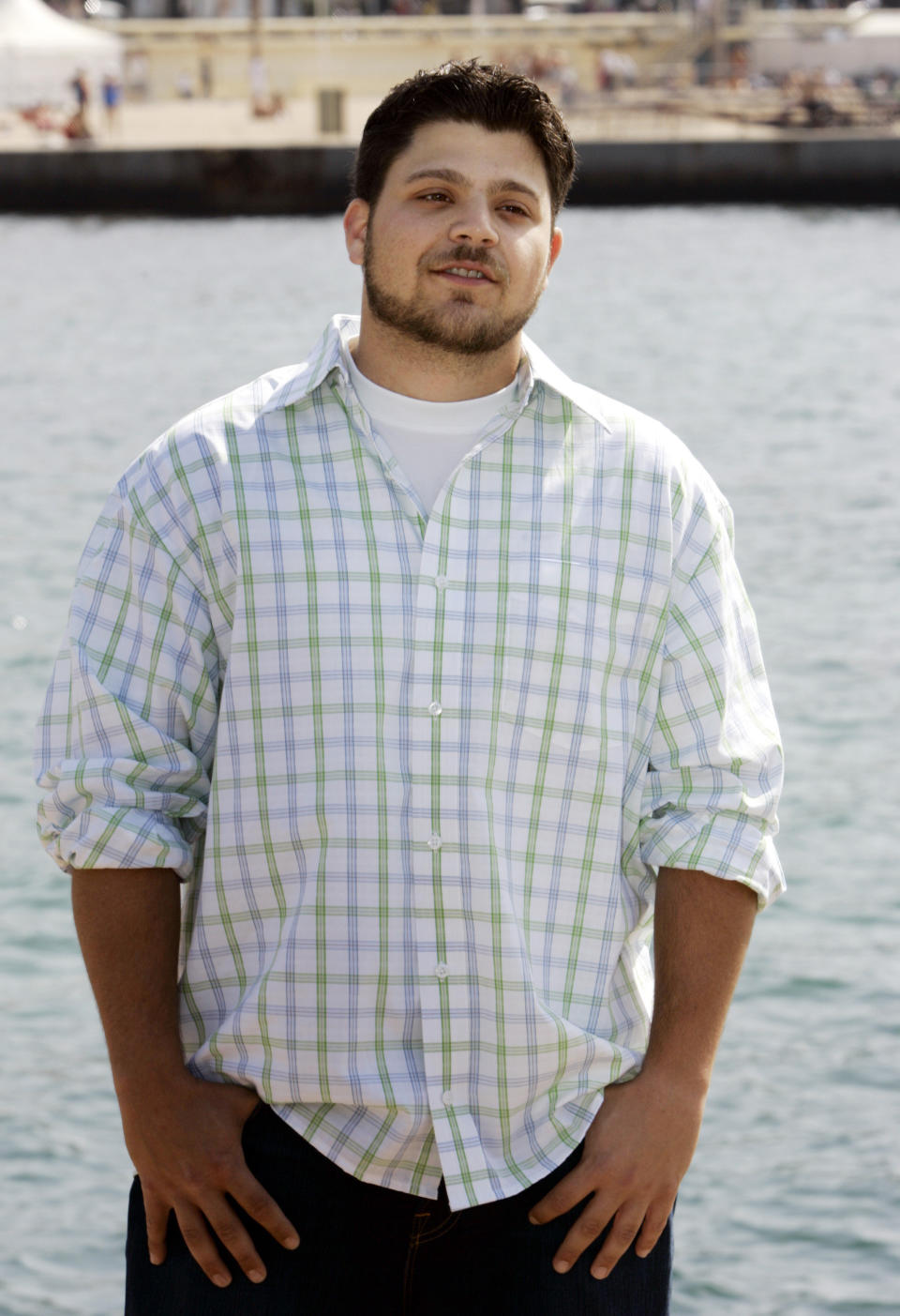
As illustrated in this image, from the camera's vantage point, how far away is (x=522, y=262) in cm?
227

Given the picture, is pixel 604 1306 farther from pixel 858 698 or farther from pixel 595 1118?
pixel 858 698

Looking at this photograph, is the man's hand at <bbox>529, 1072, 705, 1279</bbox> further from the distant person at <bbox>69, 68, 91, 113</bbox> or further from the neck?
the distant person at <bbox>69, 68, 91, 113</bbox>

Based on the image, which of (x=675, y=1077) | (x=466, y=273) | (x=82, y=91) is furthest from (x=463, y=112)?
(x=82, y=91)

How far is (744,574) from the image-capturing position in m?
11.7

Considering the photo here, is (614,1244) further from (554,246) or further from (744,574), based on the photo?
(744,574)

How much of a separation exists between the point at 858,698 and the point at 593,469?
7.44 meters

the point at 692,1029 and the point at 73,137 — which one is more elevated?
the point at 692,1029

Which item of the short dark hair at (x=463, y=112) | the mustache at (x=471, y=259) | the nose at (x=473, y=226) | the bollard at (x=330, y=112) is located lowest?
the bollard at (x=330, y=112)

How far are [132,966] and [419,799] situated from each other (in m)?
0.37

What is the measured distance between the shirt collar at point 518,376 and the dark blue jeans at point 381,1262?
81 centimetres

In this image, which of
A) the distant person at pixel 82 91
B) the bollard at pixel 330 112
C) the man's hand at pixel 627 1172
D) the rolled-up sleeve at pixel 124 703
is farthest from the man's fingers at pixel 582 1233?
the bollard at pixel 330 112

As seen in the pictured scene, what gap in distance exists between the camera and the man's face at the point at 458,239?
7.33 ft

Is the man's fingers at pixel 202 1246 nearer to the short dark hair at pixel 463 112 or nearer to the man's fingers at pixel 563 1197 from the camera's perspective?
the man's fingers at pixel 563 1197

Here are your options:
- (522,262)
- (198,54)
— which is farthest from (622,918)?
(198,54)
